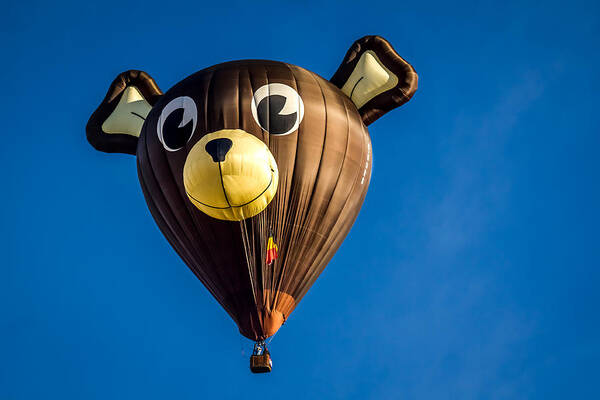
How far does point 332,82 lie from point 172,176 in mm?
2860

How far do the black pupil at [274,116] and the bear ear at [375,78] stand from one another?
1.62m

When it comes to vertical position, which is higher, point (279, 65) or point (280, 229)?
point (279, 65)

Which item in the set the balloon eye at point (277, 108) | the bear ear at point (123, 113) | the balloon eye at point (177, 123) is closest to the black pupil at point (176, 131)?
the balloon eye at point (177, 123)

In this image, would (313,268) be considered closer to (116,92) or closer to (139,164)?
(139,164)

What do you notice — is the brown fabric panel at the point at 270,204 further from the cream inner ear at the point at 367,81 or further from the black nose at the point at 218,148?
the cream inner ear at the point at 367,81

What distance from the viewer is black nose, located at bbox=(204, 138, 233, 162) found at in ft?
38.6

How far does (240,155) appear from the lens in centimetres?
1180

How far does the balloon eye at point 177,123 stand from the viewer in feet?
40.8

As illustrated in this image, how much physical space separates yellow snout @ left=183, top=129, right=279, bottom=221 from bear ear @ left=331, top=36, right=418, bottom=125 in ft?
7.51

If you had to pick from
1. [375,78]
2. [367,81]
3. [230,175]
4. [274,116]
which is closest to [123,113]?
[274,116]

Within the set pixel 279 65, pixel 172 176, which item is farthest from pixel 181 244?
pixel 279 65

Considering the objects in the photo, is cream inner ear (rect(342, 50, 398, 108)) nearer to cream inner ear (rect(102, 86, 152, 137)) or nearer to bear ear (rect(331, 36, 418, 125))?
bear ear (rect(331, 36, 418, 125))

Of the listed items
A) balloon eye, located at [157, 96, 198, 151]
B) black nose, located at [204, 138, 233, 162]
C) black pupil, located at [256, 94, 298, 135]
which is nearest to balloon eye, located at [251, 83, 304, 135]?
black pupil, located at [256, 94, 298, 135]

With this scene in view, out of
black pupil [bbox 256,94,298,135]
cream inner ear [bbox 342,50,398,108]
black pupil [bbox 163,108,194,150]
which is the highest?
cream inner ear [bbox 342,50,398,108]
